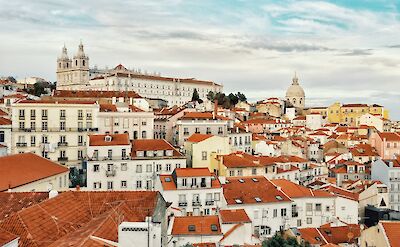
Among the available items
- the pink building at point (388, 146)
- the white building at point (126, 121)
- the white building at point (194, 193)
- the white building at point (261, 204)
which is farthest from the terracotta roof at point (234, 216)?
the pink building at point (388, 146)

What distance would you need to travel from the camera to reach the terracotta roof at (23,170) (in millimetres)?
30297

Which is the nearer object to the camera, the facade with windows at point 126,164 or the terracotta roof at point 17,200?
the terracotta roof at point 17,200

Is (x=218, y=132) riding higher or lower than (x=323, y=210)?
higher

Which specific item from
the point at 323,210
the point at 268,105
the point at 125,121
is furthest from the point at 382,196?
the point at 268,105

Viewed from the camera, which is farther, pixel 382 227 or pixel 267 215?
pixel 267 215

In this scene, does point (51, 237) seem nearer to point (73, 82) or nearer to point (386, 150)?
point (386, 150)

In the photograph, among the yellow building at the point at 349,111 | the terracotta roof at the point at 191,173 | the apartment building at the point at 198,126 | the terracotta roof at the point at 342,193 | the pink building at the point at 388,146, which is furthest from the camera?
the yellow building at the point at 349,111

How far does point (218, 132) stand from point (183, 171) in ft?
64.3

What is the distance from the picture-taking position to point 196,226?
1220 inches

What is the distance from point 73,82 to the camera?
134m

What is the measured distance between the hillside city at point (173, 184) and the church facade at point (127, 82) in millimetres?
43598

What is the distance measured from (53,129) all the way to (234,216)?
2479 cm

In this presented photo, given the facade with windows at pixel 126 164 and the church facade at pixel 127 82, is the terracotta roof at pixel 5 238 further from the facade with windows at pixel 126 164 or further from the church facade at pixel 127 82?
the church facade at pixel 127 82

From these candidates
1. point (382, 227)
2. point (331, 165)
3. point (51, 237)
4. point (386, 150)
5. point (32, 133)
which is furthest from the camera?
point (386, 150)
